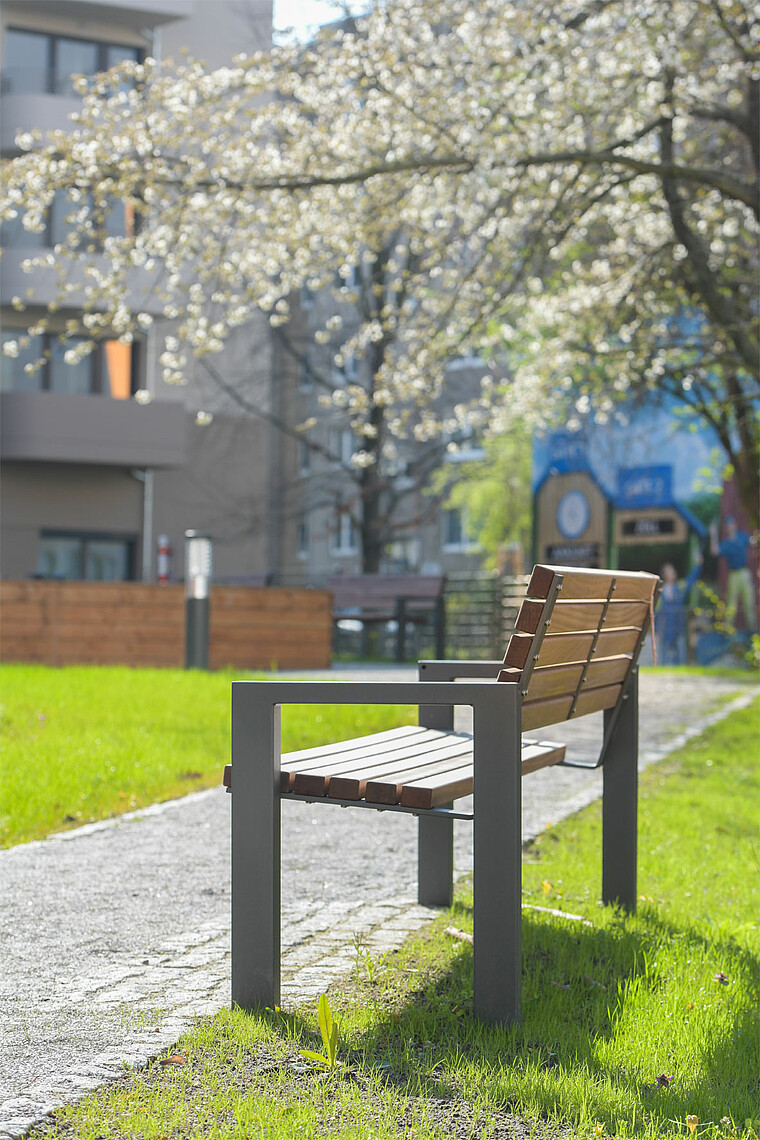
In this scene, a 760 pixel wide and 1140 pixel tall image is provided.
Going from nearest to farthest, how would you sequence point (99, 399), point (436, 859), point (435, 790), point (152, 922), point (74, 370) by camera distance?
point (435, 790), point (152, 922), point (436, 859), point (99, 399), point (74, 370)

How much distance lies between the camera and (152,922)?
4.06m

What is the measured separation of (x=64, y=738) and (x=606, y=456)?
22630 millimetres

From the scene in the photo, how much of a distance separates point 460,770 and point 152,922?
4.35 feet

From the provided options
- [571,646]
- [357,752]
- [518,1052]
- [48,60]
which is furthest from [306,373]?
[518,1052]

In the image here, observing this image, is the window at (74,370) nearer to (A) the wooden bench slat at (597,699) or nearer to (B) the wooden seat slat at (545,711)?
(A) the wooden bench slat at (597,699)

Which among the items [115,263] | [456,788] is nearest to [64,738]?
[456,788]

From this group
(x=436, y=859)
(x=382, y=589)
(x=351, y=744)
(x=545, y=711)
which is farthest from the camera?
(x=382, y=589)

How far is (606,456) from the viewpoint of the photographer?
28844 mm

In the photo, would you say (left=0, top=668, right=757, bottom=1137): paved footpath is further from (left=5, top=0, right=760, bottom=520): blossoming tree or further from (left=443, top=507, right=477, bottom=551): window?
(left=443, top=507, right=477, bottom=551): window

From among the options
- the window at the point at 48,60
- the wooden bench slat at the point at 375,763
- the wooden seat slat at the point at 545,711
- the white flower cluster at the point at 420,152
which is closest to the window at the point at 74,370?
the window at the point at 48,60

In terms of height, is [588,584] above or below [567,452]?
below

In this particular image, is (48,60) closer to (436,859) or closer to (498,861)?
(436,859)

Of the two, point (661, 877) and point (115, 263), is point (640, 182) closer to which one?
point (115, 263)

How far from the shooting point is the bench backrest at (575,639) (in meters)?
3.17
